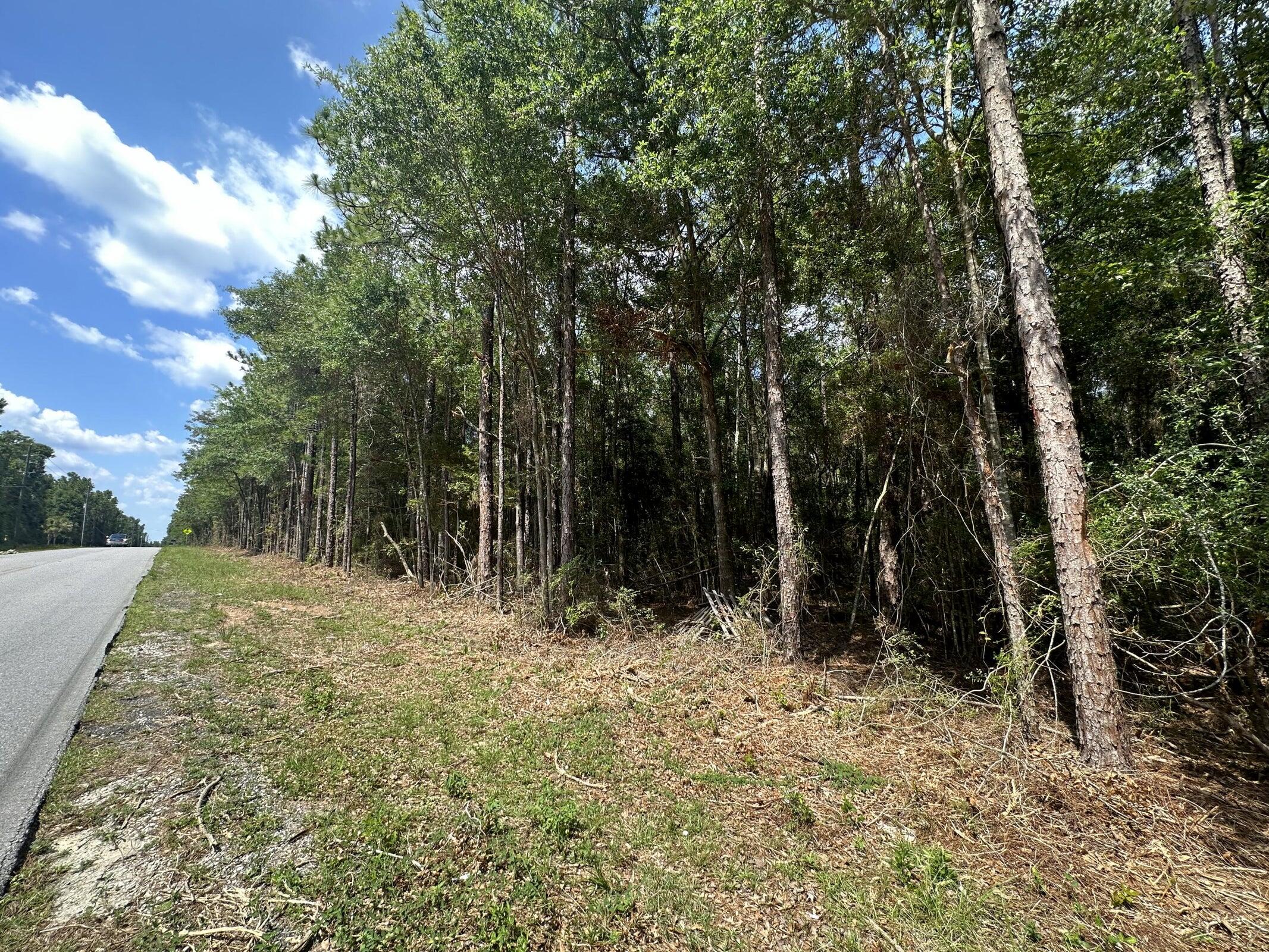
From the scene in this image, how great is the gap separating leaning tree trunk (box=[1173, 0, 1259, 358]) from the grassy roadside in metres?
4.95

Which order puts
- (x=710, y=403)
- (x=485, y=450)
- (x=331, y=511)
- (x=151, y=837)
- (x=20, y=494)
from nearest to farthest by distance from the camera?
(x=151, y=837)
(x=710, y=403)
(x=485, y=450)
(x=331, y=511)
(x=20, y=494)

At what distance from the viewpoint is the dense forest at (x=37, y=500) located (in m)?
49.8

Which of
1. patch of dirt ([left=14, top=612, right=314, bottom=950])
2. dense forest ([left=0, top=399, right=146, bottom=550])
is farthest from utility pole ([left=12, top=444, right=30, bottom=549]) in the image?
patch of dirt ([left=14, top=612, right=314, bottom=950])

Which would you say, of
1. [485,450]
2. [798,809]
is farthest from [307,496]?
[798,809]

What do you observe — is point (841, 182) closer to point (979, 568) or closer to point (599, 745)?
point (979, 568)

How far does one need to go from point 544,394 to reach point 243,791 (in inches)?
390

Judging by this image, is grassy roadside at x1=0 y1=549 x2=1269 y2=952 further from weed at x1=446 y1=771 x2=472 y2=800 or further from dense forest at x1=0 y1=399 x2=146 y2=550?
dense forest at x1=0 y1=399 x2=146 y2=550

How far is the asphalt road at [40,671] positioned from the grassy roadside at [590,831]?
0.48ft

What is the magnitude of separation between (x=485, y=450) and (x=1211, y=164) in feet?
43.0

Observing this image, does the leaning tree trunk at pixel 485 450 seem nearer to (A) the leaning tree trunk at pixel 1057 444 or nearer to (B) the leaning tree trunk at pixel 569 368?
(B) the leaning tree trunk at pixel 569 368

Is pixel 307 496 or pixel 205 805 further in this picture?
pixel 307 496

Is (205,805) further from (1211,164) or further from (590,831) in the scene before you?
(1211,164)

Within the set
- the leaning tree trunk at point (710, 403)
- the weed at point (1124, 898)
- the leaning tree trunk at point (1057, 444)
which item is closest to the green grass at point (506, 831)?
the weed at point (1124, 898)

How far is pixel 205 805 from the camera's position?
349cm
